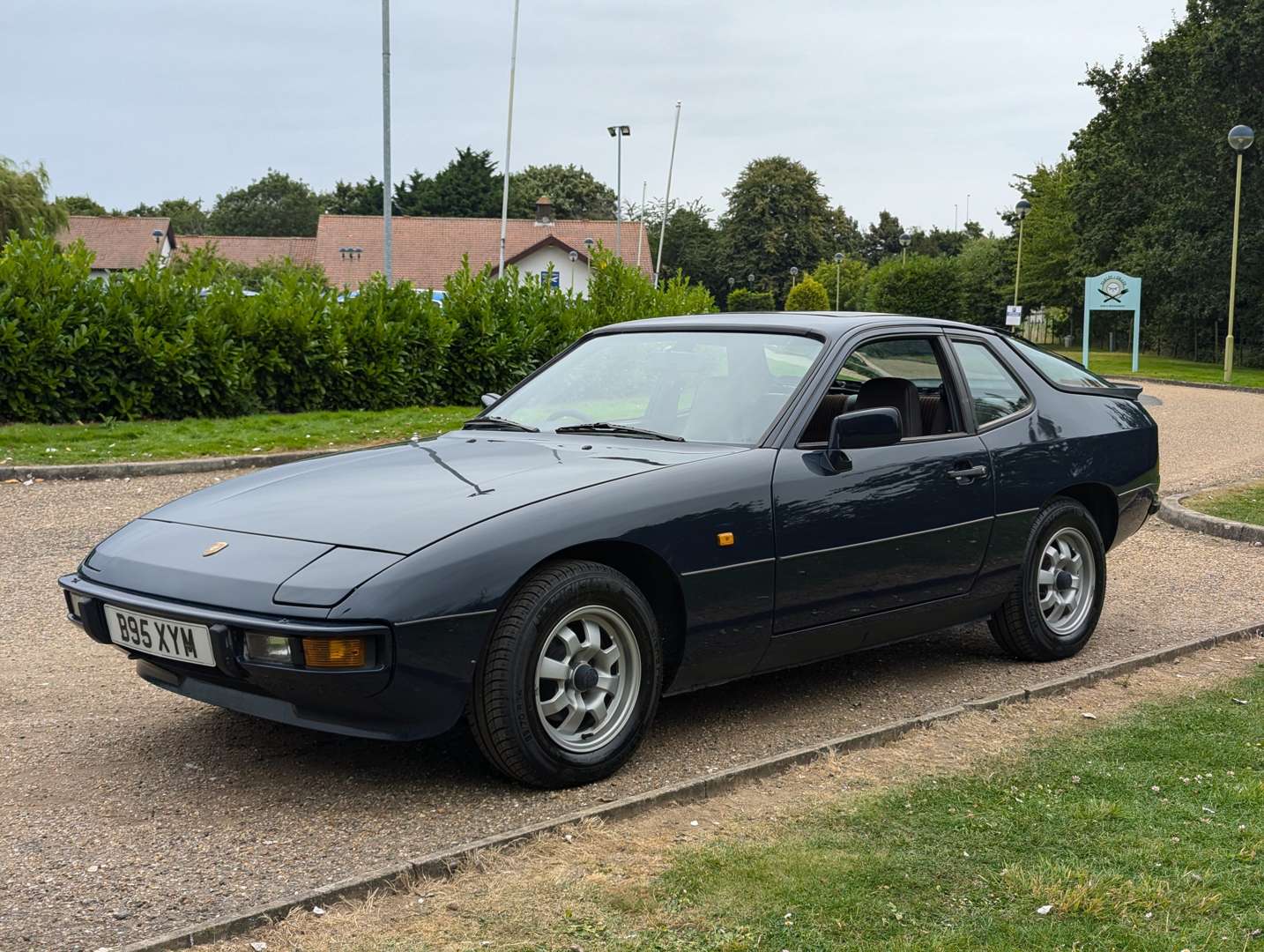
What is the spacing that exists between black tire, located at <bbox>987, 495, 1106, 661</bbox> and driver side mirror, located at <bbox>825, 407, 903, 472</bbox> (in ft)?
4.34

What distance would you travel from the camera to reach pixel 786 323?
5551mm

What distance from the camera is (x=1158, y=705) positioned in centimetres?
538

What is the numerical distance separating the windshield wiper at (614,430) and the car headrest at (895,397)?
99 centimetres

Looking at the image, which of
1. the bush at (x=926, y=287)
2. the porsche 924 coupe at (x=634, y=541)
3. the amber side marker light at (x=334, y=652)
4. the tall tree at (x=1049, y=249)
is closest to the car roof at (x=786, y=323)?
the porsche 924 coupe at (x=634, y=541)

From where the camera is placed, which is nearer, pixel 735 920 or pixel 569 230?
pixel 735 920

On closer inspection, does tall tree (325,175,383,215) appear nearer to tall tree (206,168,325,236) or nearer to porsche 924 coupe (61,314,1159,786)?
tall tree (206,168,325,236)

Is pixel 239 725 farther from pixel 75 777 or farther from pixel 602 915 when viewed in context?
pixel 602 915

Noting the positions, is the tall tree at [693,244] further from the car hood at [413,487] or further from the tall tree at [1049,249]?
the car hood at [413,487]

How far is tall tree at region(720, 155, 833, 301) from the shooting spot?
111m

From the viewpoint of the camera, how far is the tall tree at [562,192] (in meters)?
106

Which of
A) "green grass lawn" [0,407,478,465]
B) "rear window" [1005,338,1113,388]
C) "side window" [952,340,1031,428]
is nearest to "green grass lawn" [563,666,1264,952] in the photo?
"side window" [952,340,1031,428]

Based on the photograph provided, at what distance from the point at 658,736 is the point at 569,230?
7303 centimetres

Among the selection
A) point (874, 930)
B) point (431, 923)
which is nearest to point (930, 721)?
point (874, 930)

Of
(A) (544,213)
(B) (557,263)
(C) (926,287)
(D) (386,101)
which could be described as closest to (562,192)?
(A) (544,213)
